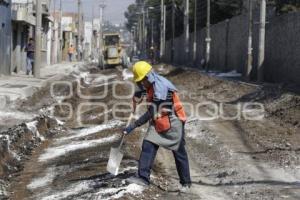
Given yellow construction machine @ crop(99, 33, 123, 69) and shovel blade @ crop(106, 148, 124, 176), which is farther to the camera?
yellow construction machine @ crop(99, 33, 123, 69)

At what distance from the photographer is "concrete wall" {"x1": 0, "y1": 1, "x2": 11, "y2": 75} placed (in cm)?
3316

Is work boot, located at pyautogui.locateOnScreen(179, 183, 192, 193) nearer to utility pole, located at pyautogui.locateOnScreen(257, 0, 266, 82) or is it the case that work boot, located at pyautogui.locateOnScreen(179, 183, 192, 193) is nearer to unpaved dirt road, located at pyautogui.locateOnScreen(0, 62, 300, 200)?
unpaved dirt road, located at pyautogui.locateOnScreen(0, 62, 300, 200)

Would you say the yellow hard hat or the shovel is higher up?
the yellow hard hat

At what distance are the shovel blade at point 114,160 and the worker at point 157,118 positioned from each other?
384 mm

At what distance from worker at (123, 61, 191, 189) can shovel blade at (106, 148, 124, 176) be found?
38 cm

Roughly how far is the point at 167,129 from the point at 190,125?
24.0 feet

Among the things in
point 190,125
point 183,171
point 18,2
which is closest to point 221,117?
point 190,125

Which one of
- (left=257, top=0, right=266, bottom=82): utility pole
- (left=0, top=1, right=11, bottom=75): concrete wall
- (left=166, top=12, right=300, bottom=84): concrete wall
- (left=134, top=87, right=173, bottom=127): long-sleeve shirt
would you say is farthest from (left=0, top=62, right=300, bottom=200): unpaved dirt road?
(left=0, top=1, right=11, bottom=75): concrete wall

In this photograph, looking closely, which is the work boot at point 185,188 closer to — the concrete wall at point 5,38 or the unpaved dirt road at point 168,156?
the unpaved dirt road at point 168,156

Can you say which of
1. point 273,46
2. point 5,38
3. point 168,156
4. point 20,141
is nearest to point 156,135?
point 168,156

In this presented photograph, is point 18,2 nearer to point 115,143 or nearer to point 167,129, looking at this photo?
point 115,143

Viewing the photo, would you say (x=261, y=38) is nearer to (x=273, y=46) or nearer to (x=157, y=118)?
(x=273, y=46)

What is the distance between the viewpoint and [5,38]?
34375 millimetres

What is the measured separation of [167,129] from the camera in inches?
342
